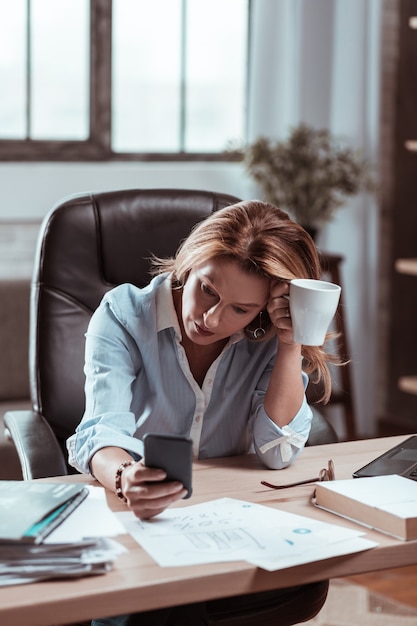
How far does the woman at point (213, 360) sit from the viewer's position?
164cm

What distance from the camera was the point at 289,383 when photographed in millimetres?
1763

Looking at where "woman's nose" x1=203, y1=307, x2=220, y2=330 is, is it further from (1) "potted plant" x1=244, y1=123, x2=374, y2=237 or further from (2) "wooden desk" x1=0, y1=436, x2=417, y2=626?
(1) "potted plant" x1=244, y1=123, x2=374, y2=237

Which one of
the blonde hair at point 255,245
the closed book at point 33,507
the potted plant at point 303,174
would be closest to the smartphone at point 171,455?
the closed book at point 33,507

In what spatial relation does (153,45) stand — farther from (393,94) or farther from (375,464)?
(375,464)

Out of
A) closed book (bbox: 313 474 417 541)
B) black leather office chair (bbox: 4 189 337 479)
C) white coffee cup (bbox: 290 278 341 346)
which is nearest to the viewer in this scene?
closed book (bbox: 313 474 417 541)

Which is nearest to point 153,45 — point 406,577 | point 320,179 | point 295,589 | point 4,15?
point 4,15

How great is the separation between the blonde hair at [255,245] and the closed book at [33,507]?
1.52ft

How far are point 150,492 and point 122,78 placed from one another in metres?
2.84

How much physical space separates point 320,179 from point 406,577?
1.49 m

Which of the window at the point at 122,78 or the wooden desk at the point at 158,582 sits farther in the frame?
the window at the point at 122,78

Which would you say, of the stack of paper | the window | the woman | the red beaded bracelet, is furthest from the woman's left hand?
the window

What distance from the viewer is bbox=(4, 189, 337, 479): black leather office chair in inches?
80.7

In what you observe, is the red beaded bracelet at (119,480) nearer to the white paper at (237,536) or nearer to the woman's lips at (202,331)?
the white paper at (237,536)

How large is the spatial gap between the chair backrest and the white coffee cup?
0.66 metres
